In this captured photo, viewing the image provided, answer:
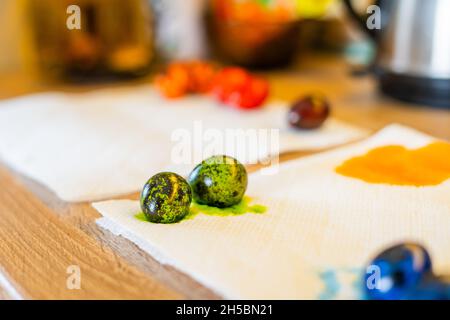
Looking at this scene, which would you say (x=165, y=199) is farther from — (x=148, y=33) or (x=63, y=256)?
(x=148, y=33)

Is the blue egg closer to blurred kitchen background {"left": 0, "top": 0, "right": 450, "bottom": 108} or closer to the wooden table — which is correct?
the wooden table

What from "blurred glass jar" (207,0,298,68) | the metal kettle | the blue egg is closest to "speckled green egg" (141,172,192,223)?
the blue egg

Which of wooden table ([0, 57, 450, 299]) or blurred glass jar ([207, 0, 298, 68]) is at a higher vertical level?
blurred glass jar ([207, 0, 298, 68])

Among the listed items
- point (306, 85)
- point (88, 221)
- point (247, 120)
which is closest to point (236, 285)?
point (88, 221)

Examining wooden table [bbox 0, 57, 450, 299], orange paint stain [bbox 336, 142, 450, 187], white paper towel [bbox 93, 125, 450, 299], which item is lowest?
wooden table [bbox 0, 57, 450, 299]

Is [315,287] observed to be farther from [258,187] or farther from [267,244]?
[258,187]

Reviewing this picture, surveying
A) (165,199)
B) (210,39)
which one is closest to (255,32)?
(210,39)
